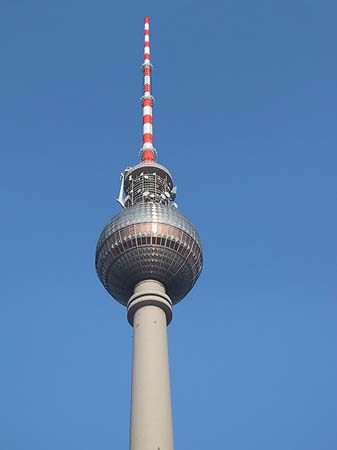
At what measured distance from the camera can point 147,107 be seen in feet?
244

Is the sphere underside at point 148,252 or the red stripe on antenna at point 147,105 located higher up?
the red stripe on antenna at point 147,105

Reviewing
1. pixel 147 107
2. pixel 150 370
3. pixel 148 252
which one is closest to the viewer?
pixel 150 370

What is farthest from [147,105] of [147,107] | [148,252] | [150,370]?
[150,370]

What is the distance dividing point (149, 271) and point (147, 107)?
80.7 ft

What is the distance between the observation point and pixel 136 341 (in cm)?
5238

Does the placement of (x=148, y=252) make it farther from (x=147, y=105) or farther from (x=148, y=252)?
(x=147, y=105)

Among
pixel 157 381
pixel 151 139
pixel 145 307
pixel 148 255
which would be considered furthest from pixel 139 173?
pixel 157 381

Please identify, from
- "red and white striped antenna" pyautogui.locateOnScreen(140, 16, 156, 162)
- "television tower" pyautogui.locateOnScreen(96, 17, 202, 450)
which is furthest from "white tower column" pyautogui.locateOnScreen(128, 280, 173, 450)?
"red and white striped antenna" pyautogui.locateOnScreen(140, 16, 156, 162)

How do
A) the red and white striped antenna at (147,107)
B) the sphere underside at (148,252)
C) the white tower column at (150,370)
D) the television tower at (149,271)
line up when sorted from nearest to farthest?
the white tower column at (150,370) < the television tower at (149,271) < the sphere underside at (148,252) < the red and white striped antenna at (147,107)

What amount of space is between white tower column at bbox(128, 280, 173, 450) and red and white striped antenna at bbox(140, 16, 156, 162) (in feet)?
58.2

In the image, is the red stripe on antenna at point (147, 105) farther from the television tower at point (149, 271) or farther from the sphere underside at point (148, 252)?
the sphere underside at point (148, 252)

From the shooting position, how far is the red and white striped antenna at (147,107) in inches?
2734

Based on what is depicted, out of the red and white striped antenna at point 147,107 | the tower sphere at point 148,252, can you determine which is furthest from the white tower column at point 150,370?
the red and white striped antenna at point 147,107

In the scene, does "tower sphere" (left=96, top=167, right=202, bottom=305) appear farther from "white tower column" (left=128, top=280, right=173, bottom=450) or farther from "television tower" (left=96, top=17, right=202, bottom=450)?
"white tower column" (left=128, top=280, right=173, bottom=450)
